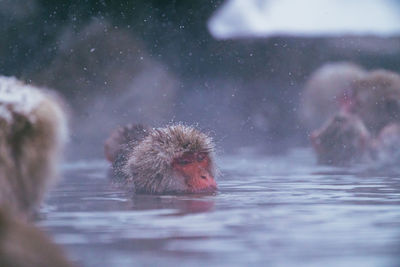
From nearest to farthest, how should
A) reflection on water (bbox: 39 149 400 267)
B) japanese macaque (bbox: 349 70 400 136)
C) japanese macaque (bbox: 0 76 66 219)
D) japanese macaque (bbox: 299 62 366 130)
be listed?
reflection on water (bbox: 39 149 400 267), japanese macaque (bbox: 0 76 66 219), japanese macaque (bbox: 349 70 400 136), japanese macaque (bbox: 299 62 366 130)

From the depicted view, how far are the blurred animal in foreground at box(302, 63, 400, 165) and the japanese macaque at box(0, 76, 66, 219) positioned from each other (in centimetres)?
334

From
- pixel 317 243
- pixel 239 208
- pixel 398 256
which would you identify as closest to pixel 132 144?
pixel 239 208

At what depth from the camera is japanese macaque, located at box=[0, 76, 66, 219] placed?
2227 millimetres

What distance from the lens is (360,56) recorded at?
6.12 m

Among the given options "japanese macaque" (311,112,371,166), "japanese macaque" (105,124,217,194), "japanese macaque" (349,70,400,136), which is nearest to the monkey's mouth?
"japanese macaque" (105,124,217,194)

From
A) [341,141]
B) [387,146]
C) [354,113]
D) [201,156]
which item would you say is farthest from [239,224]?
[354,113]

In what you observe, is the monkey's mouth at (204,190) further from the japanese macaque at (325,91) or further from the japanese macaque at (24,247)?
the japanese macaque at (325,91)

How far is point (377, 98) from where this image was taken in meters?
5.95

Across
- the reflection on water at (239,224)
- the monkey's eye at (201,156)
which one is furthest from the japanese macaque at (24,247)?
the monkey's eye at (201,156)

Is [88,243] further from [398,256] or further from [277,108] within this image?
[277,108]

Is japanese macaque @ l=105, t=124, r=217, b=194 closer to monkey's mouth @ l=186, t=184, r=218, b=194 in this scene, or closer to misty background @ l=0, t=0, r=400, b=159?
monkey's mouth @ l=186, t=184, r=218, b=194

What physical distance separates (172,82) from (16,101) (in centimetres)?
342

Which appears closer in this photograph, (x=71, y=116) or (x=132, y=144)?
(x=132, y=144)

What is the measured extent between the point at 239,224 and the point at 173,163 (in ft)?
3.73
